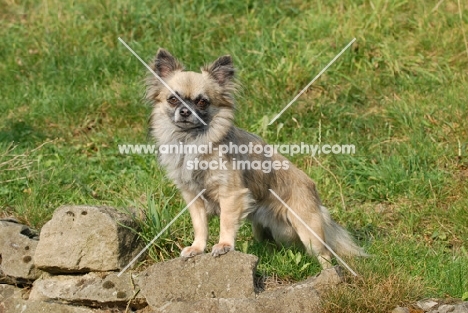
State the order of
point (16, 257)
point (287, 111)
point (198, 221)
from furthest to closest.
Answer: point (287, 111) → point (16, 257) → point (198, 221)

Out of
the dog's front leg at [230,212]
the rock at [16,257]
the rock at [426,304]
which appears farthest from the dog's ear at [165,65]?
the rock at [426,304]

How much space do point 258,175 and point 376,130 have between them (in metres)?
2.58

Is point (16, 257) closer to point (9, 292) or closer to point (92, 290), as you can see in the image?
point (9, 292)

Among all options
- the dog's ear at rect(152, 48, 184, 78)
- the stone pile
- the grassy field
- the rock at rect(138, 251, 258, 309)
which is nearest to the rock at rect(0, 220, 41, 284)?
the stone pile

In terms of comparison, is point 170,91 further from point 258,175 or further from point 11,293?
point 11,293

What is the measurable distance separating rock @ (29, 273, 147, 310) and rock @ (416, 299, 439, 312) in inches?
70.1

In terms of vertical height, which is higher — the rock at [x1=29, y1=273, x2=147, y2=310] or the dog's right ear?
the dog's right ear

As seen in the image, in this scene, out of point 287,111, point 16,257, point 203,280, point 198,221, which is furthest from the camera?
point 287,111

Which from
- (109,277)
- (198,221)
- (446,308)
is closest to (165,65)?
(198,221)

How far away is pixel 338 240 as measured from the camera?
19.1 ft

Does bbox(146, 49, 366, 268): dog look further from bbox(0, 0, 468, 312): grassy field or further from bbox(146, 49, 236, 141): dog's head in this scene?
bbox(0, 0, 468, 312): grassy field

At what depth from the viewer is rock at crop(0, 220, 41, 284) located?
5.51 meters

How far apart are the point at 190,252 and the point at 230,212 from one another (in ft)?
1.22

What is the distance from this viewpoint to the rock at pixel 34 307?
527cm
